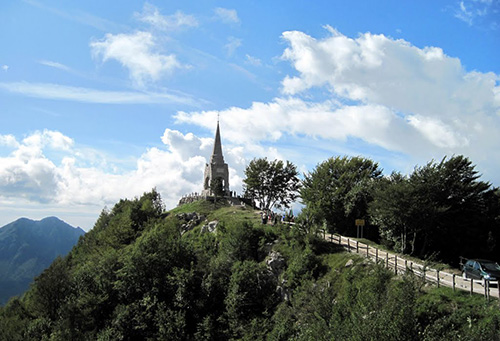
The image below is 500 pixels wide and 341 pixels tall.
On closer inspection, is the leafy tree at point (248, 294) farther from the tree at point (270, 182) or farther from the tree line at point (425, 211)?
the tree at point (270, 182)

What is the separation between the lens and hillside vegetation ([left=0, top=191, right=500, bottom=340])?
18.5 metres

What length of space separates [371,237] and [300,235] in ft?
34.5

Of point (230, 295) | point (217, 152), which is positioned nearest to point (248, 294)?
point (230, 295)

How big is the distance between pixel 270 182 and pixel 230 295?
32.2 m

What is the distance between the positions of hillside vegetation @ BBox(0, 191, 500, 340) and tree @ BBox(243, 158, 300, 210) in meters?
18.8

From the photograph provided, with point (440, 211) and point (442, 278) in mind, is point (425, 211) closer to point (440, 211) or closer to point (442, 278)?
point (440, 211)

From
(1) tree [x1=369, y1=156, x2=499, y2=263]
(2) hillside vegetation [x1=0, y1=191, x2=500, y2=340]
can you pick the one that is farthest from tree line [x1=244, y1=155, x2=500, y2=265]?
(2) hillside vegetation [x1=0, y1=191, x2=500, y2=340]

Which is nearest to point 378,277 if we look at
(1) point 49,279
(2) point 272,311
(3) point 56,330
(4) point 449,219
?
(2) point 272,311

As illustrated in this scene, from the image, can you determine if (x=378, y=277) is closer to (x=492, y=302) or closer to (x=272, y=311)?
(x=492, y=302)

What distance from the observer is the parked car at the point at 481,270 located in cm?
2112

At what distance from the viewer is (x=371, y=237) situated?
38.4 m

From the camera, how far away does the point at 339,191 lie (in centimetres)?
3953

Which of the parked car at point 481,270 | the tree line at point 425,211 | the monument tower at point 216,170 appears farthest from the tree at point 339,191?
the monument tower at point 216,170

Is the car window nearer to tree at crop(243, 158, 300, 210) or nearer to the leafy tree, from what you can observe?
the leafy tree
